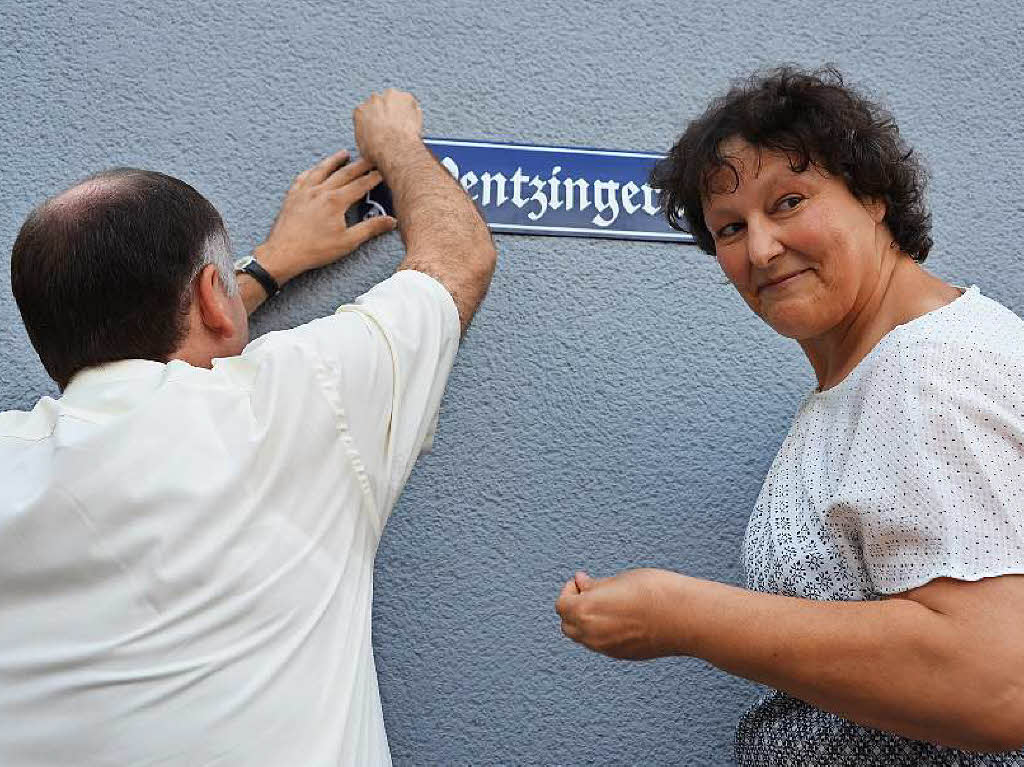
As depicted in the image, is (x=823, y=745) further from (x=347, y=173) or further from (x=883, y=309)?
(x=347, y=173)

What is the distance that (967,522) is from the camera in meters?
0.94

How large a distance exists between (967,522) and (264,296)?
42.7 inches

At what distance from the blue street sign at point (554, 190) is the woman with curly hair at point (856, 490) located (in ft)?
1.26

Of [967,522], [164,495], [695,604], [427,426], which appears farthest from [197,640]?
[967,522]

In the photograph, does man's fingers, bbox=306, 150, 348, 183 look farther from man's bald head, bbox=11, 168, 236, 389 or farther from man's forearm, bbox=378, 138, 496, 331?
man's bald head, bbox=11, 168, 236, 389

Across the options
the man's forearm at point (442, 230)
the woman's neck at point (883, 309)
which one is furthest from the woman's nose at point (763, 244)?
the man's forearm at point (442, 230)

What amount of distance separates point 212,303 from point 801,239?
706 millimetres

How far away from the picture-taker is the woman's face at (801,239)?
1.21 meters

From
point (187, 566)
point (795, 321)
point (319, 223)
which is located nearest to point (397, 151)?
point (319, 223)

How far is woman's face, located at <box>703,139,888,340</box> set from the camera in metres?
1.21

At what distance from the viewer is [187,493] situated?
3.35 ft

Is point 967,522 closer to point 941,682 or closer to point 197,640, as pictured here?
point 941,682

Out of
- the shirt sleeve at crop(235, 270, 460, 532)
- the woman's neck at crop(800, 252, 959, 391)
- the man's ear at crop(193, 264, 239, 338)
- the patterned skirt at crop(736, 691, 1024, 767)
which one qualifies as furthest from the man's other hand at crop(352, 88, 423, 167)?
the patterned skirt at crop(736, 691, 1024, 767)

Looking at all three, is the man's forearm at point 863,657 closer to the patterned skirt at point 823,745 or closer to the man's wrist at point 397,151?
the patterned skirt at point 823,745
